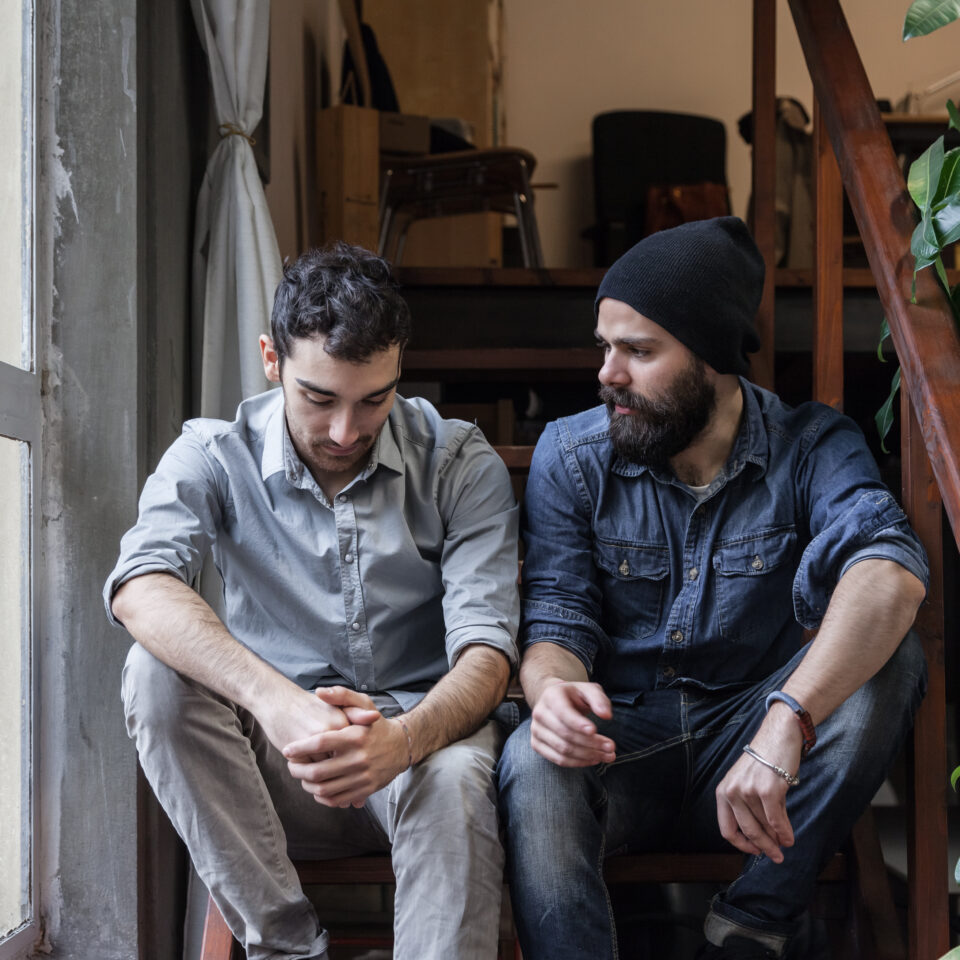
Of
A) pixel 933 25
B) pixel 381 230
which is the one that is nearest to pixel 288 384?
pixel 933 25

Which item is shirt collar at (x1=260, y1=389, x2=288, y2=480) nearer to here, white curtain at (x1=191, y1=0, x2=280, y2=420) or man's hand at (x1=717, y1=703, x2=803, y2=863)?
white curtain at (x1=191, y1=0, x2=280, y2=420)

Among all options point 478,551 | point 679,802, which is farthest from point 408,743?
point 679,802

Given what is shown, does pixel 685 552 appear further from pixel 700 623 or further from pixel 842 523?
pixel 842 523

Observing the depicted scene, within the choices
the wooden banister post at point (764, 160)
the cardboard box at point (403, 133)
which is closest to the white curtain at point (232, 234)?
the wooden banister post at point (764, 160)

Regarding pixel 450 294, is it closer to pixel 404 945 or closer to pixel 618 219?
pixel 404 945

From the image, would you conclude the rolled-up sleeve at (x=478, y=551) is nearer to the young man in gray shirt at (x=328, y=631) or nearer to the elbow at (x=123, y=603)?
the young man in gray shirt at (x=328, y=631)

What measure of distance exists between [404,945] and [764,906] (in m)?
0.44

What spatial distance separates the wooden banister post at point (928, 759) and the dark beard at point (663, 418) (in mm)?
281

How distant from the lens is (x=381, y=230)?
3.37 m

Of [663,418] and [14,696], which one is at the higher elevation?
[663,418]

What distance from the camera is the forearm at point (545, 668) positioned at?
140cm

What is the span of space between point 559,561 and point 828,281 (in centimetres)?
67

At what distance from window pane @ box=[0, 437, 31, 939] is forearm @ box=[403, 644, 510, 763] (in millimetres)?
701

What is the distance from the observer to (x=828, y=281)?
1802 mm
